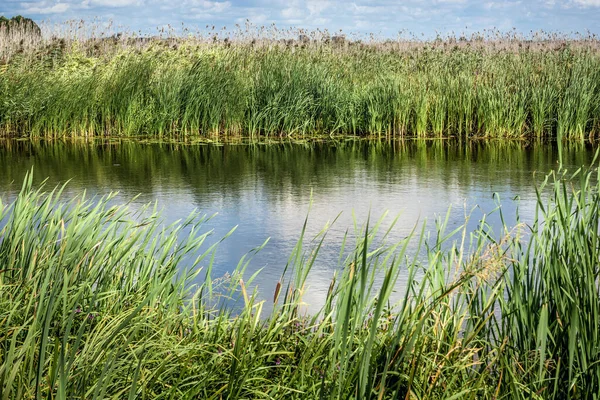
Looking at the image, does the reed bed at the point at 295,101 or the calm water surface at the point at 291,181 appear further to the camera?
the reed bed at the point at 295,101

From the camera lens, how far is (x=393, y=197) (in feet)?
26.1

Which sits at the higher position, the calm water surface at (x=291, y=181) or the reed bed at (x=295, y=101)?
the reed bed at (x=295, y=101)

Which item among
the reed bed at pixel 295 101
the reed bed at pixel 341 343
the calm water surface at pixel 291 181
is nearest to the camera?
the reed bed at pixel 341 343

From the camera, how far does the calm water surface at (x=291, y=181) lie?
6312 mm

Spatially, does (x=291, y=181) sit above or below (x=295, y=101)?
below

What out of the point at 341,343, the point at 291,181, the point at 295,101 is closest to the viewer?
Result: the point at 341,343

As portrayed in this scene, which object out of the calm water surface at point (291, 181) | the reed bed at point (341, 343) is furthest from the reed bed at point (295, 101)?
the reed bed at point (341, 343)

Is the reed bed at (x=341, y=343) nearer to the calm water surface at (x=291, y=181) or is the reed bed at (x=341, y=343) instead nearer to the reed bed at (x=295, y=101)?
the calm water surface at (x=291, y=181)

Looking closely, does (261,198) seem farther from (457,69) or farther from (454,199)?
(457,69)

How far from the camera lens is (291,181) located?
914 centimetres

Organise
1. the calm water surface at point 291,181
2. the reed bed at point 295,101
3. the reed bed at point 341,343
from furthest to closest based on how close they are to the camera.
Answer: the reed bed at point 295,101 → the calm water surface at point 291,181 → the reed bed at point 341,343

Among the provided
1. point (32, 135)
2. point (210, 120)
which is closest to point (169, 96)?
point (210, 120)

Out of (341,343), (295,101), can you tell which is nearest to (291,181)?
(295,101)

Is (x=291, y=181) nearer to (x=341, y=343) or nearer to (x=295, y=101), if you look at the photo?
(x=295, y=101)
